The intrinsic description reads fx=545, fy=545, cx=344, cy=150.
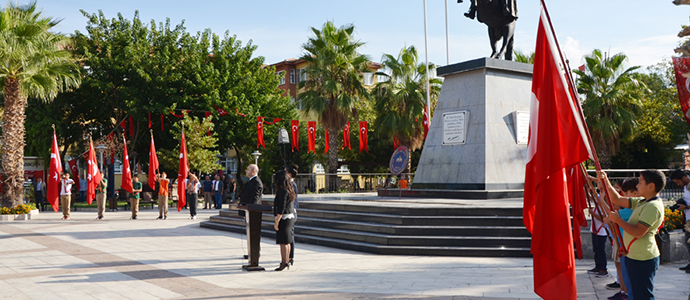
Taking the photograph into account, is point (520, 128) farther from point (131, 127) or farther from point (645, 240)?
point (131, 127)

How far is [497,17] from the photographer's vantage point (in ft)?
47.6

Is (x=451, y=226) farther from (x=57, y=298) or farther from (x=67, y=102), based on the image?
(x=67, y=102)

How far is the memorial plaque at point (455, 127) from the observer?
14.6m

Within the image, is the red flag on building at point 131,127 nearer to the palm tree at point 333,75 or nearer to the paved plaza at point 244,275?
the palm tree at point 333,75

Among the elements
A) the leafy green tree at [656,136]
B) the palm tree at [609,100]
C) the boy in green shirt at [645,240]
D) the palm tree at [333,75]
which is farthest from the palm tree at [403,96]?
the boy in green shirt at [645,240]

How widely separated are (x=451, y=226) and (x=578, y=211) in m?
5.69

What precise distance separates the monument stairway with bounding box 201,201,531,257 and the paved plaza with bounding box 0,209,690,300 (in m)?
0.34

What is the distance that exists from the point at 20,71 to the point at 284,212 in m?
16.9

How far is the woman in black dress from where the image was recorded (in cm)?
834

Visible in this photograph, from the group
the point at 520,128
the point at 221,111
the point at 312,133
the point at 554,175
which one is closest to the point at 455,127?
the point at 520,128

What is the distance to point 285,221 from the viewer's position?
844cm

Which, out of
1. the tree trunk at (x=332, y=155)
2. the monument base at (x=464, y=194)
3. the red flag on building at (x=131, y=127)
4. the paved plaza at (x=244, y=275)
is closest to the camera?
the paved plaza at (x=244, y=275)

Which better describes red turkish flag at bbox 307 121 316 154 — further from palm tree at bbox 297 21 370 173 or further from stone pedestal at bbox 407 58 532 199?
stone pedestal at bbox 407 58 532 199

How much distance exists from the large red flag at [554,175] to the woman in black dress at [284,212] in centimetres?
467
